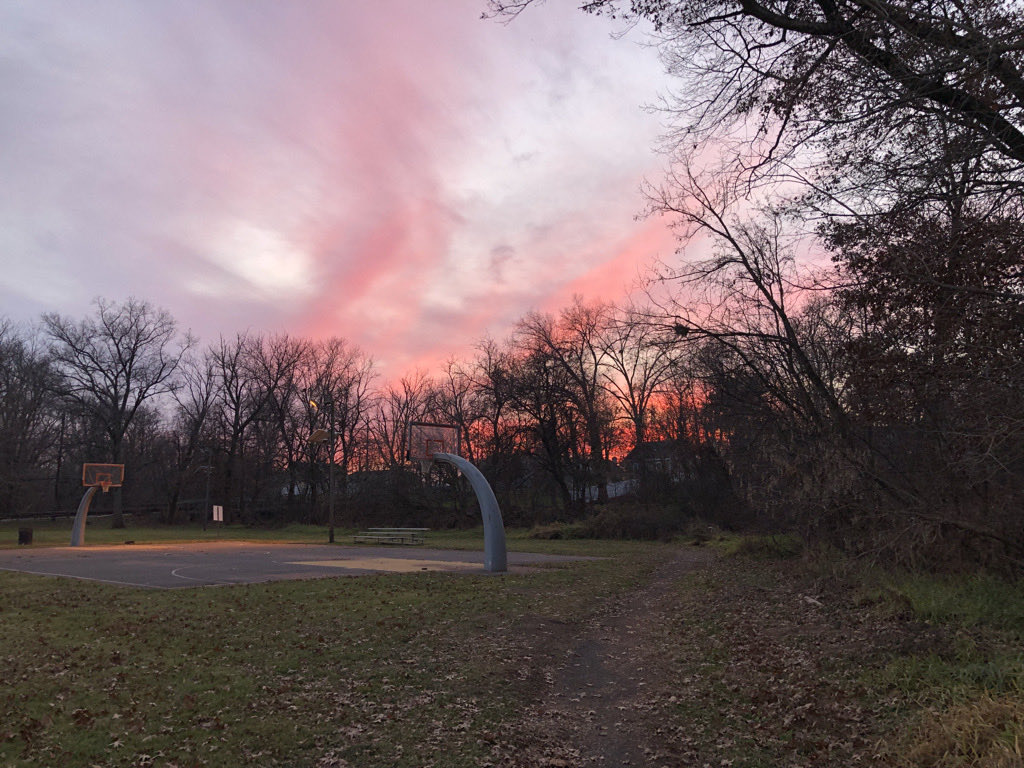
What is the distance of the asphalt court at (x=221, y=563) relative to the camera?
16.3 meters

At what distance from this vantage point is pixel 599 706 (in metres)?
6.59

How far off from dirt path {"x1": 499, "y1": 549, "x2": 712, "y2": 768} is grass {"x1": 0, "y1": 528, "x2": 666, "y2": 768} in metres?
0.37

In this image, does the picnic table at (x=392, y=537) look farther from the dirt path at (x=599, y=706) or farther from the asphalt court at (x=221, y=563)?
the dirt path at (x=599, y=706)

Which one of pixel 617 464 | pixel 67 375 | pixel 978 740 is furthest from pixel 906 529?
pixel 67 375

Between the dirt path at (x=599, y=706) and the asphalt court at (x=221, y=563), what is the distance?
8.73 meters

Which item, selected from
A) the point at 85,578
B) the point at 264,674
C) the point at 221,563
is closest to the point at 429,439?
the point at 221,563

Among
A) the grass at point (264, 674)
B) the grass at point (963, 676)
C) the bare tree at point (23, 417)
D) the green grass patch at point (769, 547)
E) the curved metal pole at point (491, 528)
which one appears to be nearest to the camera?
the grass at point (963, 676)

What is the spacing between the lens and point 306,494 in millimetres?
55156

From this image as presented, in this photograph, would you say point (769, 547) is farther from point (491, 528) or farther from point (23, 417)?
point (23, 417)

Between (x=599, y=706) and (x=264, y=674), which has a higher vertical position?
(x=264, y=674)

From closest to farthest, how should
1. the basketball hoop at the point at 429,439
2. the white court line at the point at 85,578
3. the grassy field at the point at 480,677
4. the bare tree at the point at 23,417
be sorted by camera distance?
the grassy field at the point at 480,677 → the white court line at the point at 85,578 → the basketball hoop at the point at 429,439 → the bare tree at the point at 23,417

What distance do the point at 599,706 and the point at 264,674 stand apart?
11.8 feet

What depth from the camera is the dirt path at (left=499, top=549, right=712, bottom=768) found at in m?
5.31

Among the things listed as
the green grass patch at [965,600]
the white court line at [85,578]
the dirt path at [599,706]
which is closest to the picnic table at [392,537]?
the white court line at [85,578]
